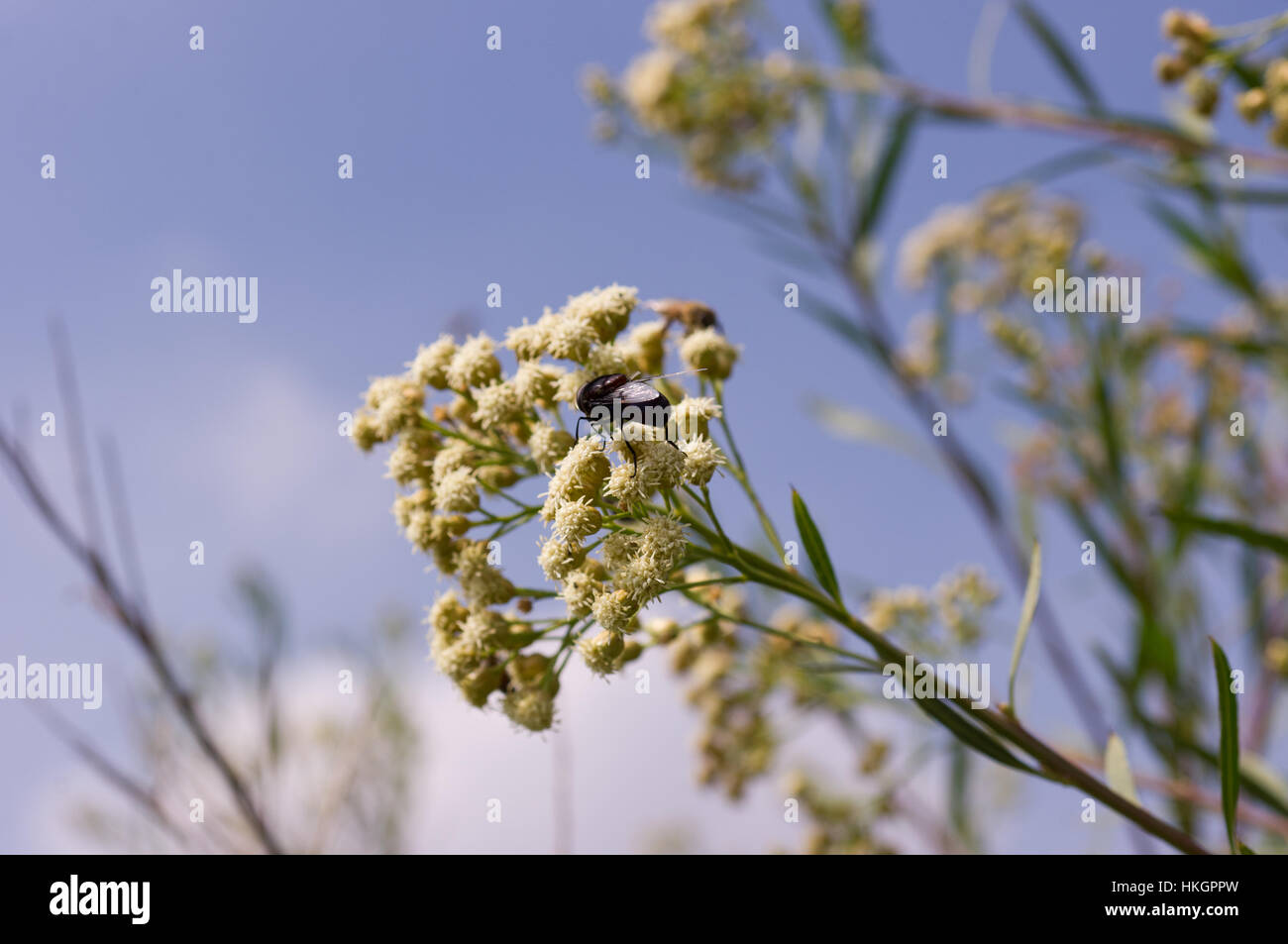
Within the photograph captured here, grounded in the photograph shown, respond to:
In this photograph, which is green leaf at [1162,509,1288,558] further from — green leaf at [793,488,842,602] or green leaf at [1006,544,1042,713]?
green leaf at [793,488,842,602]

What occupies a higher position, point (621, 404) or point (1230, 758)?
point (621, 404)

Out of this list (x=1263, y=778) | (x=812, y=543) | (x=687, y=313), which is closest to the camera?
(x=812, y=543)

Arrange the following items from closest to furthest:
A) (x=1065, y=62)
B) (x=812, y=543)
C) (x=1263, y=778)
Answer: (x=812, y=543) < (x=1263, y=778) < (x=1065, y=62)

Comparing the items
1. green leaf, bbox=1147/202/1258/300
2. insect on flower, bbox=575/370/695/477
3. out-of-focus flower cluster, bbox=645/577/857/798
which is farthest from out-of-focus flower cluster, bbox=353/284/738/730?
green leaf, bbox=1147/202/1258/300

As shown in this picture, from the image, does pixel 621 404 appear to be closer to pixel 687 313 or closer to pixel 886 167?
pixel 687 313

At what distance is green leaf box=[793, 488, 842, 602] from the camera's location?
1.23 meters

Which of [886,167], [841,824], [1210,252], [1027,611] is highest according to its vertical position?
[886,167]

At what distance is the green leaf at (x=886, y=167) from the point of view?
8.89 feet

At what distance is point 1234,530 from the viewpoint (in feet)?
4.40

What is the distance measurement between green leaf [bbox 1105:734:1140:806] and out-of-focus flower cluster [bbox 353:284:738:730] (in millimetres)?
724

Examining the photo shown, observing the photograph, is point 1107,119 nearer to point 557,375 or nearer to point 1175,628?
point 1175,628

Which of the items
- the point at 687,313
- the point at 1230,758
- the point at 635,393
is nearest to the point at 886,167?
the point at 687,313

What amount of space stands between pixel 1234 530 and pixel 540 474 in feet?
3.36
